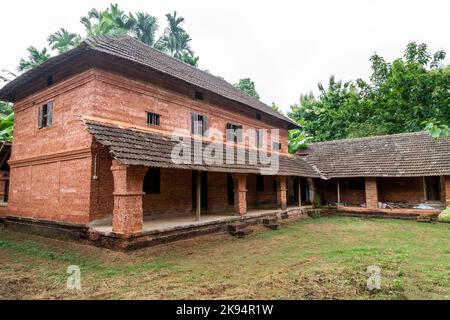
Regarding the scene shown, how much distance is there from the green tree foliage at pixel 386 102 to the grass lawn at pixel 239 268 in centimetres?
1646

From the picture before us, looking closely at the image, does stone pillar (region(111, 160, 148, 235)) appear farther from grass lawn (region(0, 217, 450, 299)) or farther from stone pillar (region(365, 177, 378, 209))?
stone pillar (region(365, 177, 378, 209))

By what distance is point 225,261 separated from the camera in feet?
24.5

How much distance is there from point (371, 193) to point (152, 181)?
12.5m

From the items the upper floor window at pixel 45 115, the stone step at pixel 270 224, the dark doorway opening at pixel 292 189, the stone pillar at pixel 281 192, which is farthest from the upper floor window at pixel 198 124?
the dark doorway opening at pixel 292 189

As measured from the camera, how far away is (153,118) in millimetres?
Result: 10992

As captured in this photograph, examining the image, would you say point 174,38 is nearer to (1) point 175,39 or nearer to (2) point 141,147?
(1) point 175,39

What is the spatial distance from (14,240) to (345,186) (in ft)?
58.2

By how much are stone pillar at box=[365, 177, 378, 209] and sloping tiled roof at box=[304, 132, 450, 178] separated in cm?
50

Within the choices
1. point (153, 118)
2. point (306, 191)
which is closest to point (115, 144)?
point (153, 118)

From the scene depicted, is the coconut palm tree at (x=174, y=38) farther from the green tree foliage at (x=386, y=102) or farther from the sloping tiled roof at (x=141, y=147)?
the sloping tiled roof at (x=141, y=147)

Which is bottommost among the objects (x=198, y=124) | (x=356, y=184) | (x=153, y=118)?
(x=356, y=184)

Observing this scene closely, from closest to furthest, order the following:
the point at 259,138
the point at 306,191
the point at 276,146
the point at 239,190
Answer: the point at 239,190 → the point at 259,138 → the point at 276,146 → the point at 306,191
